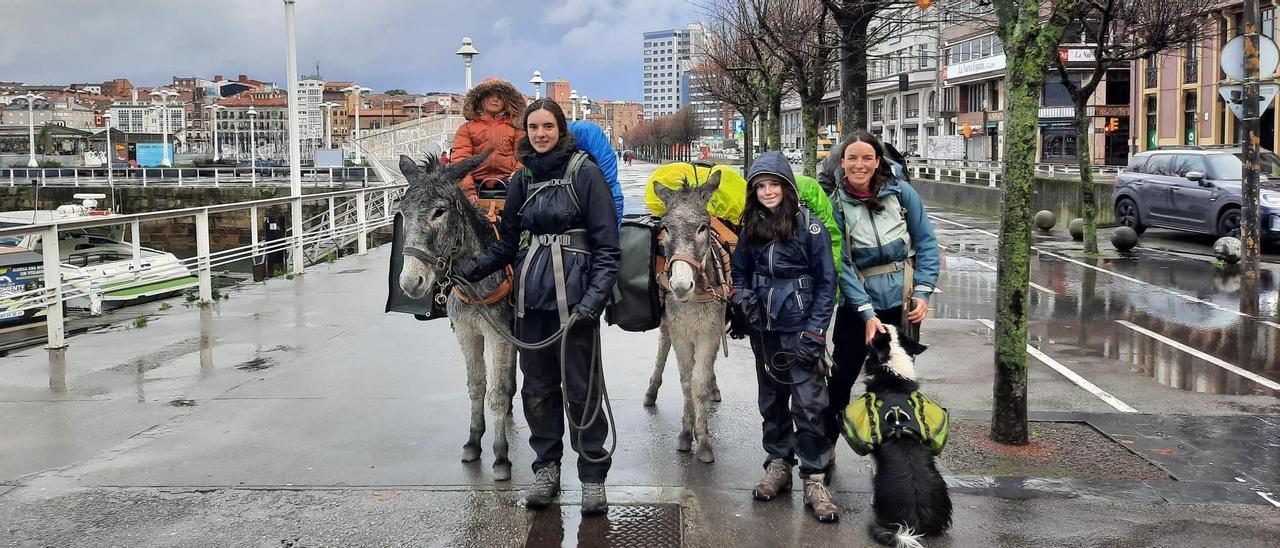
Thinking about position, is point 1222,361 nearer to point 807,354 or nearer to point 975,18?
point 807,354

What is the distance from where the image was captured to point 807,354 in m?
5.56

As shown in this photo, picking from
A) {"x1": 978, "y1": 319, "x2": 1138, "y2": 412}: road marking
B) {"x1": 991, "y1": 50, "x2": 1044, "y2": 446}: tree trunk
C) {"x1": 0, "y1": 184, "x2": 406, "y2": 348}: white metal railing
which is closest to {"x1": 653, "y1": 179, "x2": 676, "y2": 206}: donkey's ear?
{"x1": 991, "y1": 50, "x2": 1044, "y2": 446}: tree trunk

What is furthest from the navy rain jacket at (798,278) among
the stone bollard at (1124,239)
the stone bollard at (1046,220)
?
the stone bollard at (1046,220)

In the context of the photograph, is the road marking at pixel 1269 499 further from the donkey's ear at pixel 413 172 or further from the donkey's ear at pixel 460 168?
the donkey's ear at pixel 413 172

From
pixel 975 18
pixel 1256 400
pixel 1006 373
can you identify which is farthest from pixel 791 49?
pixel 1006 373

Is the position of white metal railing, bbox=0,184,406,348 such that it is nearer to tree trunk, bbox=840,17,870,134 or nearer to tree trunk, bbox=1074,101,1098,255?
tree trunk, bbox=840,17,870,134

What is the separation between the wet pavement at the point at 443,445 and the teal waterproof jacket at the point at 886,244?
111cm

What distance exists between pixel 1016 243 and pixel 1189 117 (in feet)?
163

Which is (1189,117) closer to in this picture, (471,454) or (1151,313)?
(1151,313)

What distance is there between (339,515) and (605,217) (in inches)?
80.4

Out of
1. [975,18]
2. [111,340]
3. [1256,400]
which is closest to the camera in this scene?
[1256,400]

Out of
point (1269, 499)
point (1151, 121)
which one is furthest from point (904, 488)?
point (1151, 121)

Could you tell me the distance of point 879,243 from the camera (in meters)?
5.85

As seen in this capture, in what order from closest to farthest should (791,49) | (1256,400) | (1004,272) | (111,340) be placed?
(1004,272), (1256,400), (111,340), (791,49)
